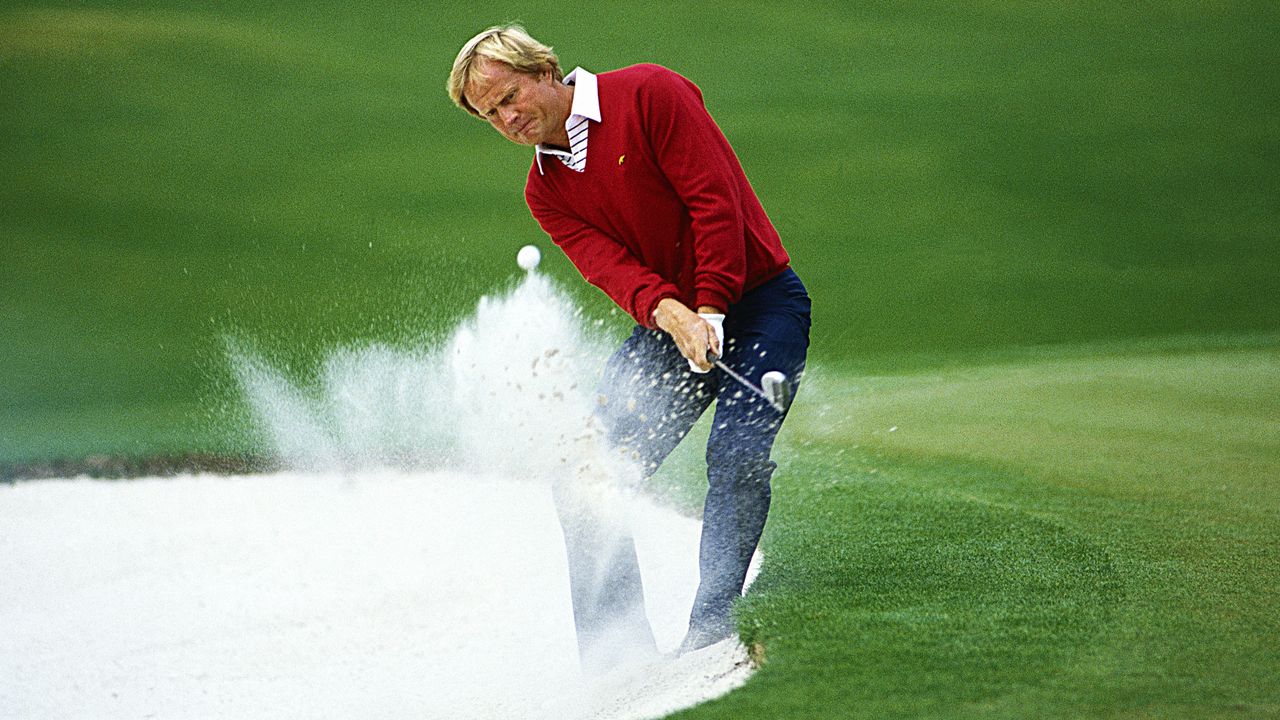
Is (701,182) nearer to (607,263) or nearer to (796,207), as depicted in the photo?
(607,263)

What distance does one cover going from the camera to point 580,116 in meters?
2.22

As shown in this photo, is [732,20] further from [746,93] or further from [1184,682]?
[1184,682]

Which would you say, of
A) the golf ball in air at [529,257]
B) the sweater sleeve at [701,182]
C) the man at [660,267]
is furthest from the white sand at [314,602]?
the golf ball in air at [529,257]

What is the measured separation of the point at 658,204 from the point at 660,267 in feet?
0.44

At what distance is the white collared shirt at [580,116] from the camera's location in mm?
2213

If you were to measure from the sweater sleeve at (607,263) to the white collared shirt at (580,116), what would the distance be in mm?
146

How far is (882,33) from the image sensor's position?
19.8ft

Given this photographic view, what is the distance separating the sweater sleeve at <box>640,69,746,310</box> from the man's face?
0.53 feet

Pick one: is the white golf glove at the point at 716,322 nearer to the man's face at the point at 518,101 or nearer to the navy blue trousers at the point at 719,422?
the navy blue trousers at the point at 719,422

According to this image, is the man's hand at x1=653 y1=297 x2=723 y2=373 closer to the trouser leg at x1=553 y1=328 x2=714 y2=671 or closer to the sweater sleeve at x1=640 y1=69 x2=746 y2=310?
the sweater sleeve at x1=640 y1=69 x2=746 y2=310

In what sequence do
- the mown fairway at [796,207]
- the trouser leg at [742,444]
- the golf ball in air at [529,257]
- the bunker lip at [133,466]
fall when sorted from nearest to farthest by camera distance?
1. the trouser leg at [742,444]
2. the golf ball in air at [529,257]
3. the bunker lip at [133,466]
4. the mown fairway at [796,207]

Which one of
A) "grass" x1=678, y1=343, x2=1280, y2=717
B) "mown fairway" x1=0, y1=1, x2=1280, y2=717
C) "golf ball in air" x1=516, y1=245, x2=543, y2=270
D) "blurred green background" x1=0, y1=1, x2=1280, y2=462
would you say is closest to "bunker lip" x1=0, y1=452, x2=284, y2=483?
"mown fairway" x1=0, y1=1, x2=1280, y2=717

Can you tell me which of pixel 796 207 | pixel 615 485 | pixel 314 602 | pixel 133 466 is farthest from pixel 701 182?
pixel 796 207

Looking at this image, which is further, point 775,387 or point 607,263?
point 607,263
